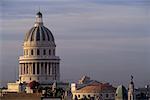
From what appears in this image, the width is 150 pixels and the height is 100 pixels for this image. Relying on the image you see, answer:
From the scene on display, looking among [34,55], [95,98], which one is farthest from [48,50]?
[95,98]

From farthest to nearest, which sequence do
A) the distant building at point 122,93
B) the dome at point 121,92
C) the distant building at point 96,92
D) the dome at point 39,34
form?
the dome at point 39,34
the distant building at point 96,92
the dome at point 121,92
the distant building at point 122,93

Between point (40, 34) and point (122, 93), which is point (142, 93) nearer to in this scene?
point (122, 93)

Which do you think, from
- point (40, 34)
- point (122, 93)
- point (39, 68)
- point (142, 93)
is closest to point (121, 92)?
point (122, 93)

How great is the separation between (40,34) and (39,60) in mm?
2610

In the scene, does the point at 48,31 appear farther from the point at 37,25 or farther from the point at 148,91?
A: the point at 148,91

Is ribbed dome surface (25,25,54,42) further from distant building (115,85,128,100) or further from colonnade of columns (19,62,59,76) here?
distant building (115,85,128,100)

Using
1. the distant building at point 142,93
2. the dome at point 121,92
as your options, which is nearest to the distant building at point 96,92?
the distant building at point 142,93

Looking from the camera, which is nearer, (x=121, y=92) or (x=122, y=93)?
(x=122, y=93)

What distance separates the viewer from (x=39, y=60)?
8194 cm

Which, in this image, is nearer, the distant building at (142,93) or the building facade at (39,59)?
the distant building at (142,93)

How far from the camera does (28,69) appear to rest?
81875mm

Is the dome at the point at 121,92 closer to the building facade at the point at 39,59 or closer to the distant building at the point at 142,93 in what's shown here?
the distant building at the point at 142,93

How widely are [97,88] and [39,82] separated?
5.32 meters

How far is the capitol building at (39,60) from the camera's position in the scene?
81750mm
